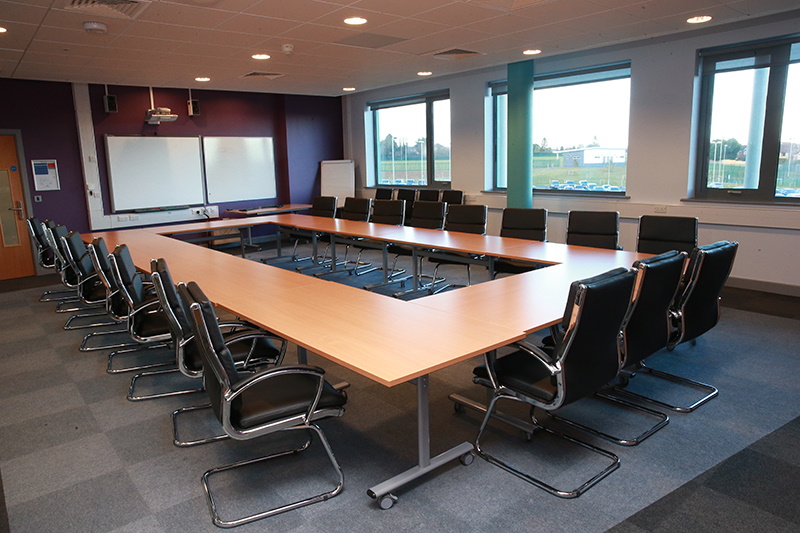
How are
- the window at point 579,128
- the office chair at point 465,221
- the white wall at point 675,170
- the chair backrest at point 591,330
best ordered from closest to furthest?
the chair backrest at point 591,330 < the white wall at point 675,170 < the office chair at point 465,221 < the window at point 579,128

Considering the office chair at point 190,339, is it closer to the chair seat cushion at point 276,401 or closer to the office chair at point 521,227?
the chair seat cushion at point 276,401

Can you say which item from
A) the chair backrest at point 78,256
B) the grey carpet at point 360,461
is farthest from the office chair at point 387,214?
the grey carpet at point 360,461

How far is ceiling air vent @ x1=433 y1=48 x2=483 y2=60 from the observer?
6445mm

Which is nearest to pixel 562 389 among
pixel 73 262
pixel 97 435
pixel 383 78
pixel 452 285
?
pixel 97 435

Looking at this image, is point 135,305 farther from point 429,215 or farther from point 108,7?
point 429,215

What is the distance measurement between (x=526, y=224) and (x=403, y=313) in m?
3.13

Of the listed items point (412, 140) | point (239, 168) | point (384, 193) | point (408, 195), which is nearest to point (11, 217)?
point (239, 168)

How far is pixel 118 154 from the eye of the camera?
28.4 feet

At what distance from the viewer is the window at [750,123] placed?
5.71 metres

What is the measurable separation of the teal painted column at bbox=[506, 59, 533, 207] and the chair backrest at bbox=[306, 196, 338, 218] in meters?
2.62

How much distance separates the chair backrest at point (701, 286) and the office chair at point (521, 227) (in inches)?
81.5

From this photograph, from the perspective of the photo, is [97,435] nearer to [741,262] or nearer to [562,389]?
[562,389]

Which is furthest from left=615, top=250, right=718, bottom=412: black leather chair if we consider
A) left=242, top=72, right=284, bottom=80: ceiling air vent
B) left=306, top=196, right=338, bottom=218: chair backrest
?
left=242, top=72, right=284, bottom=80: ceiling air vent

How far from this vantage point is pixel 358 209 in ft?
25.8
